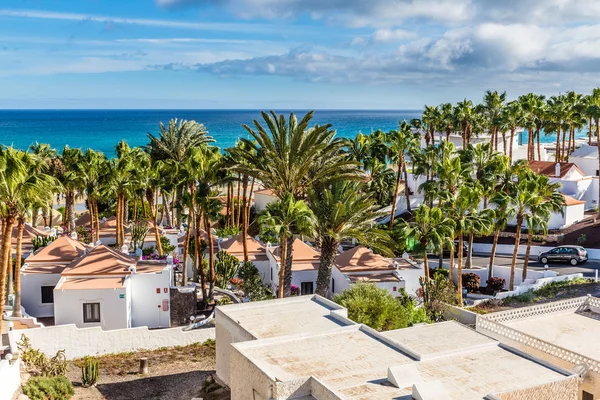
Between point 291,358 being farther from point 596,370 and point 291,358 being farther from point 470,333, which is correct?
point 596,370

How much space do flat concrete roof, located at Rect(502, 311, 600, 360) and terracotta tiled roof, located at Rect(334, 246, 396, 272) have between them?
1146 centimetres

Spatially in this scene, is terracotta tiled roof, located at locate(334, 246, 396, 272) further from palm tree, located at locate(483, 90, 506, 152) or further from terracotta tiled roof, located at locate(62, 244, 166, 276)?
palm tree, located at locate(483, 90, 506, 152)

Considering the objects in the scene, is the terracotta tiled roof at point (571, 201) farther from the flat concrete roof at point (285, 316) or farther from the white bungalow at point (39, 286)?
the white bungalow at point (39, 286)

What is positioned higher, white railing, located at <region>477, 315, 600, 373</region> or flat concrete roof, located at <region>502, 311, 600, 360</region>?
white railing, located at <region>477, 315, 600, 373</region>

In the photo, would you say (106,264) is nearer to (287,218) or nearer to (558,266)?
(287,218)

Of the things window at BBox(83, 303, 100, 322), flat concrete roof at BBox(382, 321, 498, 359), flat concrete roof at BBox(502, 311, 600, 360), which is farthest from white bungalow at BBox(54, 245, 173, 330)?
flat concrete roof at BBox(502, 311, 600, 360)

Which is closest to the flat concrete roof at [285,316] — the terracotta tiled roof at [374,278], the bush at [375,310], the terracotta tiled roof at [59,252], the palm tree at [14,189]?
the bush at [375,310]

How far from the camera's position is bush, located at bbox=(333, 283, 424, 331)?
2688cm

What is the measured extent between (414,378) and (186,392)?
1158 centimetres

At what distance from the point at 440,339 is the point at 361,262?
49.1 feet

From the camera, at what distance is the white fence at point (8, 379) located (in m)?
21.4

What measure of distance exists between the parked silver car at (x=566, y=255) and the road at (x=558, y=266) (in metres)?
0.35

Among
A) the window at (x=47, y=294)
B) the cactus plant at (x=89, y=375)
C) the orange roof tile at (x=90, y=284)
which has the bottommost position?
the cactus plant at (x=89, y=375)

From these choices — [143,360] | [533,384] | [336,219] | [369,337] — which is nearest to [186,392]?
[143,360]
